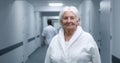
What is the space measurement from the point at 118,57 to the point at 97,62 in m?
1.57

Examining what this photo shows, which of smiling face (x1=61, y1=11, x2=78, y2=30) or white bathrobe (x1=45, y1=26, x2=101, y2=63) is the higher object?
smiling face (x1=61, y1=11, x2=78, y2=30)

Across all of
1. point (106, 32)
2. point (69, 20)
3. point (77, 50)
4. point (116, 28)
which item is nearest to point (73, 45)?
point (77, 50)

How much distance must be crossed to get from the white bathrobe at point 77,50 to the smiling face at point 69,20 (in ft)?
0.26

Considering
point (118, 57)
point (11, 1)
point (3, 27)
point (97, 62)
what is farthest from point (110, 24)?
point (11, 1)

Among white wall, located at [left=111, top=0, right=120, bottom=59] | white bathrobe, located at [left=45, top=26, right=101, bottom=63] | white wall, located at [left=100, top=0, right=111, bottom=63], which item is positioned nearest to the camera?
white bathrobe, located at [left=45, top=26, right=101, bottom=63]

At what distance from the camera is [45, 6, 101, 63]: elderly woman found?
2271 millimetres

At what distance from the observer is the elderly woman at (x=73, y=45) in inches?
89.4

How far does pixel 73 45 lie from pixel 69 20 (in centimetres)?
25

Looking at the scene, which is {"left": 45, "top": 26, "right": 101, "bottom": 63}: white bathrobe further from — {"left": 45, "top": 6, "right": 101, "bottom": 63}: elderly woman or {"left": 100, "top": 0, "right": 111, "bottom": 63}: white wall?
{"left": 100, "top": 0, "right": 111, "bottom": 63}: white wall

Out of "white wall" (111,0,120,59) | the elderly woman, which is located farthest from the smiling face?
"white wall" (111,0,120,59)

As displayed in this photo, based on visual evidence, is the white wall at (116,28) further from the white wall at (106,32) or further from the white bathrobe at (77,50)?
the white bathrobe at (77,50)

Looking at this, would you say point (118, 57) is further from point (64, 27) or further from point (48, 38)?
point (48, 38)

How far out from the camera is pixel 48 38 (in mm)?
9172

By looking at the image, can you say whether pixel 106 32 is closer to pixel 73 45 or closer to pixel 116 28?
pixel 116 28
